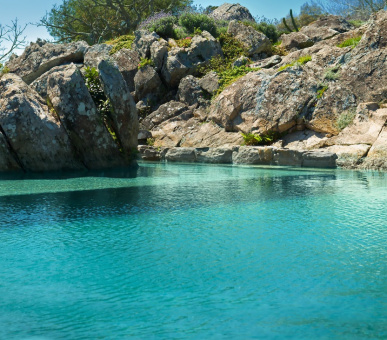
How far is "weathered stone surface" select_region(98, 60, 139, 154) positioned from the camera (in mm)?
12414

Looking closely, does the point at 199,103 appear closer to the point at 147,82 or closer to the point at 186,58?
the point at 186,58

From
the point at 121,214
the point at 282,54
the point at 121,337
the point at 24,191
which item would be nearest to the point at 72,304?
the point at 121,337

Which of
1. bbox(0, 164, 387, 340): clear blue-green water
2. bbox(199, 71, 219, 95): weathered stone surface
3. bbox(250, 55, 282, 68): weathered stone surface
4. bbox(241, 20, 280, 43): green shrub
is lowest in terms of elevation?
bbox(0, 164, 387, 340): clear blue-green water

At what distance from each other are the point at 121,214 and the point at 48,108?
722cm

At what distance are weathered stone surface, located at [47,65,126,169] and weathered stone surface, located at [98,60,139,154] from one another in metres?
0.59

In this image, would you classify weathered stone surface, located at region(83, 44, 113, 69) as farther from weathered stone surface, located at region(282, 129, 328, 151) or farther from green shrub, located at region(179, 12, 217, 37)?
weathered stone surface, located at region(282, 129, 328, 151)

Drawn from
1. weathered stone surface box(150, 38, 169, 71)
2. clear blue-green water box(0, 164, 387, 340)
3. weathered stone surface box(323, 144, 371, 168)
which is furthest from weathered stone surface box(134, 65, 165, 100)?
clear blue-green water box(0, 164, 387, 340)

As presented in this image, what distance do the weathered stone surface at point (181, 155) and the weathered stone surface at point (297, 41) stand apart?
9.94 meters

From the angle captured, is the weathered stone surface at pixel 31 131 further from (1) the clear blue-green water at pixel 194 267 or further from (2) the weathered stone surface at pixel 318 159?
(2) the weathered stone surface at pixel 318 159

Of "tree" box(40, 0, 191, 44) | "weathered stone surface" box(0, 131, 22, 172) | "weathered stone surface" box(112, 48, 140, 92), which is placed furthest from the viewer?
"tree" box(40, 0, 191, 44)

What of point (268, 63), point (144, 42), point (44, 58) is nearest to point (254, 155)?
point (268, 63)

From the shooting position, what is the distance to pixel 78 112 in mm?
11883

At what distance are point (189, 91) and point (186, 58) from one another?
2.05 meters

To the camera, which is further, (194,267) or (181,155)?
(181,155)
